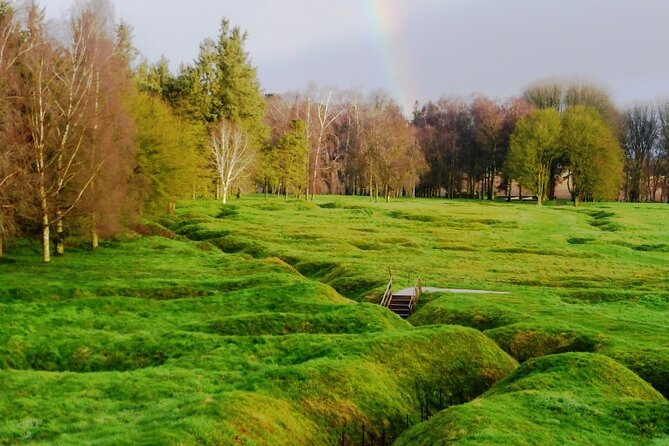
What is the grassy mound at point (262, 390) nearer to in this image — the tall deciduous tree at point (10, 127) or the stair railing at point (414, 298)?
the stair railing at point (414, 298)

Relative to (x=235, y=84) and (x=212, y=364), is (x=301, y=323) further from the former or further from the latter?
(x=235, y=84)

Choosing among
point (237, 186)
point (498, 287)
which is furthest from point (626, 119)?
point (498, 287)

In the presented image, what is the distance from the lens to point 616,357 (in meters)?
26.9

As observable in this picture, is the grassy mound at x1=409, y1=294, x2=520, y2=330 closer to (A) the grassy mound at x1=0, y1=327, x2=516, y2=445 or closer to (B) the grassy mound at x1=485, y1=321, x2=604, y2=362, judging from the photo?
(B) the grassy mound at x1=485, y1=321, x2=604, y2=362

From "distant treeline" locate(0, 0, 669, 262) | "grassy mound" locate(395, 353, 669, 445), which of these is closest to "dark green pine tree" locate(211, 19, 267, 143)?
"distant treeline" locate(0, 0, 669, 262)

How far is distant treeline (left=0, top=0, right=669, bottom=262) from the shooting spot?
4697 cm

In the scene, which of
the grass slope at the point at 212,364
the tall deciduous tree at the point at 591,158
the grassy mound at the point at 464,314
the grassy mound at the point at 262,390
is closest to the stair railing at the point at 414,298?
the grassy mound at the point at 464,314

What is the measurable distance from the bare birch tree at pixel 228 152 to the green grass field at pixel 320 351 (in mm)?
50879

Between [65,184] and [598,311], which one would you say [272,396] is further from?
[65,184]

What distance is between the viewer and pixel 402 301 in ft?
128

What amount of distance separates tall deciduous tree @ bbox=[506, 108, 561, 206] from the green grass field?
7408 centimetres

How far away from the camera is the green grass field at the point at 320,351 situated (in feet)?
57.5

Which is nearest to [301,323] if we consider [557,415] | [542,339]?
[542,339]

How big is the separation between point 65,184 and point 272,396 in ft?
119
